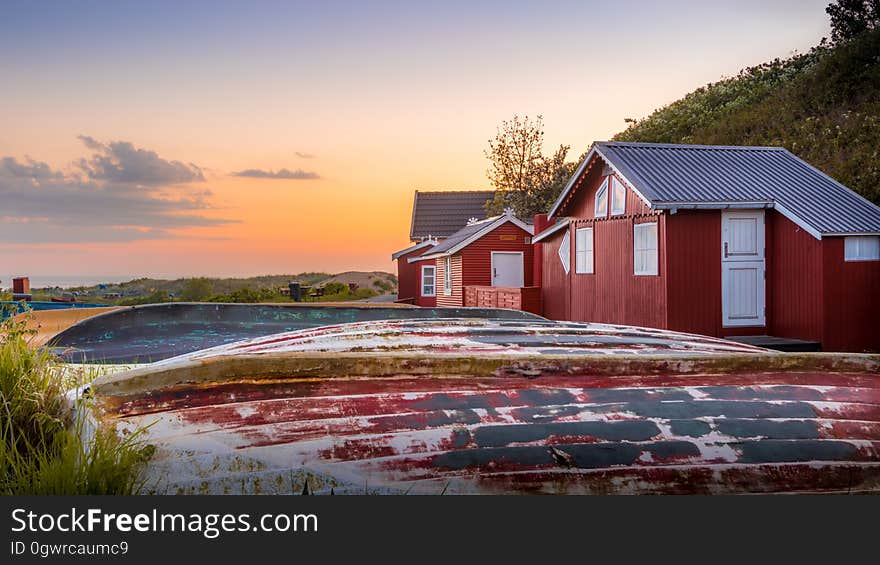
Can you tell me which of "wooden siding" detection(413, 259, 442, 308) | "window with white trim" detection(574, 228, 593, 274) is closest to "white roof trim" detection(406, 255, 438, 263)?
"wooden siding" detection(413, 259, 442, 308)

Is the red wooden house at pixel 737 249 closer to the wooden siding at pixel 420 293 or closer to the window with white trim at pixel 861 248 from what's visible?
the window with white trim at pixel 861 248

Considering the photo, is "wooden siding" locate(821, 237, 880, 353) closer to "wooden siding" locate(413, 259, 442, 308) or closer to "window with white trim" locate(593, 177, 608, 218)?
"window with white trim" locate(593, 177, 608, 218)

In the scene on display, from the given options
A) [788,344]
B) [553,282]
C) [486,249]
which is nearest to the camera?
A: [788,344]

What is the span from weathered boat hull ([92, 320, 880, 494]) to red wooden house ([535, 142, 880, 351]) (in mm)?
10761

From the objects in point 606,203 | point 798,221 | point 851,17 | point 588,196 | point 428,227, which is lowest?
point 798,221

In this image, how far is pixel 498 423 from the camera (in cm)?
338

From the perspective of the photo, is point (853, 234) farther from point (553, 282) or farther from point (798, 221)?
point (553, 282)

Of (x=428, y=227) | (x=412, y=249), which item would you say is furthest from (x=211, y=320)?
(x=428, y=227)

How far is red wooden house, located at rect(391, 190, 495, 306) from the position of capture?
1282 inches

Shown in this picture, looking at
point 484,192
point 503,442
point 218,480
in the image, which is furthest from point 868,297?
point 484,192

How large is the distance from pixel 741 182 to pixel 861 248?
117 inches

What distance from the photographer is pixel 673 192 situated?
49.4 feet

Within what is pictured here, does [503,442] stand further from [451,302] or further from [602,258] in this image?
[451,302]

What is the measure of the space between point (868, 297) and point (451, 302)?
17.1 meters
